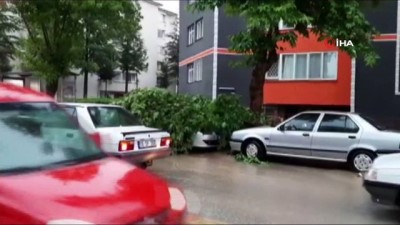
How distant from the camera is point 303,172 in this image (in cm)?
1071

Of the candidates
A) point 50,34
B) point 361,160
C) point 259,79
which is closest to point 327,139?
point 361,160

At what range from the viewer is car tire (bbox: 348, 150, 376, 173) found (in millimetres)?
10719

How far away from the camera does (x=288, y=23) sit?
11984mm

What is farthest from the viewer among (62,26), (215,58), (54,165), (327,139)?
(215,58)

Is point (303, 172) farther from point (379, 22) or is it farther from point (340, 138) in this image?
point (379, 22)

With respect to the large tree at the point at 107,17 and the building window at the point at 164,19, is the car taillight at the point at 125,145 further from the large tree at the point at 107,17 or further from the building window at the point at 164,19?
the building window at the point at 164,19

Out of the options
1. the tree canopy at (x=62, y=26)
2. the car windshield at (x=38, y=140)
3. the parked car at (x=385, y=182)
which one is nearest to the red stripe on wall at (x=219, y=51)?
the tree canopy at (x=62, y=26)

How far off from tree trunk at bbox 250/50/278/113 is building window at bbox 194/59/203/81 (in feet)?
43.9

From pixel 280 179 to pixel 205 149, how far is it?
4.44m

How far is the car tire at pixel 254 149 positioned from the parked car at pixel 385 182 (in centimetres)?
569

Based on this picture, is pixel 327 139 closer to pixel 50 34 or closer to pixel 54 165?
pixel 54 165

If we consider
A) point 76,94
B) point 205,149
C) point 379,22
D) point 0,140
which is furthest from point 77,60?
point 76,94

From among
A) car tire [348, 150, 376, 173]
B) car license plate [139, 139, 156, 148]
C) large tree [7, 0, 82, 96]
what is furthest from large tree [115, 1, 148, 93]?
car license plate [139, 139, 156, 148]

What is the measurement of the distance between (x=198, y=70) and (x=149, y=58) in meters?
26.4
